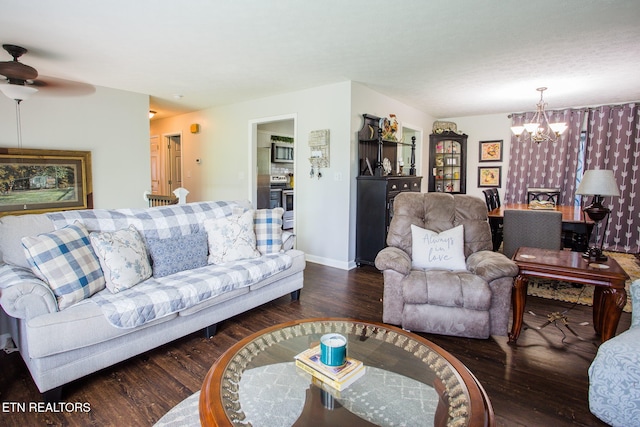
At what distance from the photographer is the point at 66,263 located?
2020 mm

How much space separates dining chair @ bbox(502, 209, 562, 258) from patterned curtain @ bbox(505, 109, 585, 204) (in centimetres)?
287

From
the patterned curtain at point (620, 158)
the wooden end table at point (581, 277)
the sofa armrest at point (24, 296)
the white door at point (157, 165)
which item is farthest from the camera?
the white door at point (157, 165)

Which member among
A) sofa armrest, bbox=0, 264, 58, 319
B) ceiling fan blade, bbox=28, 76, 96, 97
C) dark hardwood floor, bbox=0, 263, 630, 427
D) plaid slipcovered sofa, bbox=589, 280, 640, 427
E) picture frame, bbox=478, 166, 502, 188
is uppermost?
ceiling fan blade, bbox=28, 76, 96, 97

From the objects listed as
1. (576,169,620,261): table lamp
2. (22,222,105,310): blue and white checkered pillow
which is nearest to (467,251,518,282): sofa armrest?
(576,169,620,261): table lamp

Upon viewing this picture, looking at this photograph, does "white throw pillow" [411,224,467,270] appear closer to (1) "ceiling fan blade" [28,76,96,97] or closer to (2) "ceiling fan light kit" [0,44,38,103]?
(2) "ceiling fan light kit" [0,44,38,103]

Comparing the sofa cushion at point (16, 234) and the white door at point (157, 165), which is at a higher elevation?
the white door at point (157, 165)

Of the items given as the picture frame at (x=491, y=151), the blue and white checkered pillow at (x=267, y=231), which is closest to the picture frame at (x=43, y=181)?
the blue and white checkered pillow at (x=267, y=231)

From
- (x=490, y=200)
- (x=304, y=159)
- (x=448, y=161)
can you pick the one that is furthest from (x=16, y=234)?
(x=448, y=161)

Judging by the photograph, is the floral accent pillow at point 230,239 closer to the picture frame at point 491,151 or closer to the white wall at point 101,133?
the white wall at point 101,133

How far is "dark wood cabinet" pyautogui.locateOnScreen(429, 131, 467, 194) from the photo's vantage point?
6672 mm

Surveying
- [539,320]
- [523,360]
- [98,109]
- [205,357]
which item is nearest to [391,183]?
[539,320]

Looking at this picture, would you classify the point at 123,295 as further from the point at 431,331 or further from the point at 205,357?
the point at 431,331

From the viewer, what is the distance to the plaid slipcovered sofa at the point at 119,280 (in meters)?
1.79

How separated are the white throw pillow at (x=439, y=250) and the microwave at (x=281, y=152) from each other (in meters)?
4.21
